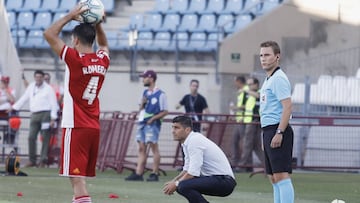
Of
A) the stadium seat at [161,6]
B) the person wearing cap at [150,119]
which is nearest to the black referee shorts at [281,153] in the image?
the person wearing cap at [150,119]

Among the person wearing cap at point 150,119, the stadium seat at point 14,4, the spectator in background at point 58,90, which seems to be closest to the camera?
the person wearing cap at point 150,119

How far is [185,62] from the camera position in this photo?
2850 cm

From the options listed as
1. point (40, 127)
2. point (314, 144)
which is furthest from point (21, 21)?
point (314, 144)

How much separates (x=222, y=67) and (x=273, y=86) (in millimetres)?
16297

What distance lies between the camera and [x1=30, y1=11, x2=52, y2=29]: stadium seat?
31.9 m

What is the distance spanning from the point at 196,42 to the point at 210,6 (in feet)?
7.23

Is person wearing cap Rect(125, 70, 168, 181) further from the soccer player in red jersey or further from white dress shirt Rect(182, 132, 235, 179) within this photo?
the soccer player in red jersey

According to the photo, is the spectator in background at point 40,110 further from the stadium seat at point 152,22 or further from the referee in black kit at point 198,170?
the referee in black kit at point 198,170

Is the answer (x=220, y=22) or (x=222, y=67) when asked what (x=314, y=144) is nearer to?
(x=222, y=67)

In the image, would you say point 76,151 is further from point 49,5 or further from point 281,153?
point 49,5

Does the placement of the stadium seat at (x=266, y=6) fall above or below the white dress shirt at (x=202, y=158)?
above

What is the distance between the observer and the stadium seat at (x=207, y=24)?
29.7 metres

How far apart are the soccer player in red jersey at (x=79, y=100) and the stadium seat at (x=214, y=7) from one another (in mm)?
19947

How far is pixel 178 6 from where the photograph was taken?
31.4m
